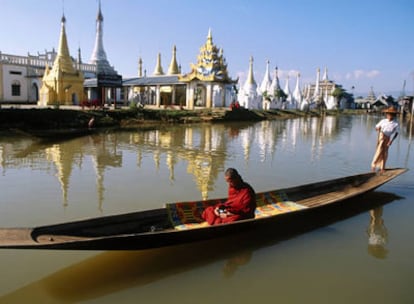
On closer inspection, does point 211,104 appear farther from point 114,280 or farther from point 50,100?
point 114,280

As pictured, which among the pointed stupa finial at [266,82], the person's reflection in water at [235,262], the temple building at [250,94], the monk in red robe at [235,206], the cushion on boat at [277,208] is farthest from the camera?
the pointed stupa finial at [266,82]

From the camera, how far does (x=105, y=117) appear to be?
23.4 m

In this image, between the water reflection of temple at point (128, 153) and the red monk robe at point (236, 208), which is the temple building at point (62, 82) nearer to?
the water reflection of temple at point (128, 153)

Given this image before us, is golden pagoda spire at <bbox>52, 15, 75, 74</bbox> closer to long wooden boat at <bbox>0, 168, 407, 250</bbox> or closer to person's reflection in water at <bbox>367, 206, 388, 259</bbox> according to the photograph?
Answer: long wooden boat at <bbox>0, 168, 407, 250</bbox>

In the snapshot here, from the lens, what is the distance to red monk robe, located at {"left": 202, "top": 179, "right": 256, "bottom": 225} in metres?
5.10

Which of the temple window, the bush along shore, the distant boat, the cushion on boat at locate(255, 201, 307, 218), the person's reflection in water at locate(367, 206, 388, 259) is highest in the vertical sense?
the temple window

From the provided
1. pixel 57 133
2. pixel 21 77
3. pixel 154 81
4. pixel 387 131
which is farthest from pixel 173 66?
pixel 387 131

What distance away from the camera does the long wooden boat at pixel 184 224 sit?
3.77 meters

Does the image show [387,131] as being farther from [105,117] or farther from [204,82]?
[204,82]

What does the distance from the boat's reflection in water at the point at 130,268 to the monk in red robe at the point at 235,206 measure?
46 centimetres

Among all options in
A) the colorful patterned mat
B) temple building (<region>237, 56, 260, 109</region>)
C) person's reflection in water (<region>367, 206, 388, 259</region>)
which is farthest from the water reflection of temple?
temple building (<region>237, 56, 260, 109</region>)

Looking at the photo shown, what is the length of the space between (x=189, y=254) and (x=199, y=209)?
827 mm

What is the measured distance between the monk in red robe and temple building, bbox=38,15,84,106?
29.3 meters

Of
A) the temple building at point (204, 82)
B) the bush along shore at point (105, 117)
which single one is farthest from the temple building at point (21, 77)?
the bush along shore at point (105, 117)
